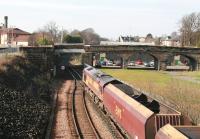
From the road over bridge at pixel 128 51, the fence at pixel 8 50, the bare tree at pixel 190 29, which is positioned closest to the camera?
the fence at pixel 8 50

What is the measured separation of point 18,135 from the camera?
952 inches

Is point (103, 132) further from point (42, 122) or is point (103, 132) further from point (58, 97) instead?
→ point (58, 97)

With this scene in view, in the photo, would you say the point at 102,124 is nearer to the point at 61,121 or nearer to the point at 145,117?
the point at 61,121

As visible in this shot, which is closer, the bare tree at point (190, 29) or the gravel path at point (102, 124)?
the gravel path at point (102, 124)

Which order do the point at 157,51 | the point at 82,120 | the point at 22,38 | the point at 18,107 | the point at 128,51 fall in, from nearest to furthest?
the point at 18,107, the point at 82,120, the point at 128,51, the point at 157,51, the point at 22,38

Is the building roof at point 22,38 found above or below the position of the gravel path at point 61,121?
above

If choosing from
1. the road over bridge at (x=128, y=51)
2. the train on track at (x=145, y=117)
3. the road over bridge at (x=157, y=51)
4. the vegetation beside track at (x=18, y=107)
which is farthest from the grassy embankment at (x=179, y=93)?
the road over bridge at (x=157, y=51)

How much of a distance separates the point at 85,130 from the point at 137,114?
10.7 meters

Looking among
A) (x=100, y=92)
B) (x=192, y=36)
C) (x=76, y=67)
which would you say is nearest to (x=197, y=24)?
(x=192, y=36)

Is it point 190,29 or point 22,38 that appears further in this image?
point 22,38

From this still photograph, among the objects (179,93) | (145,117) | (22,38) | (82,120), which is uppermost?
(22,38)

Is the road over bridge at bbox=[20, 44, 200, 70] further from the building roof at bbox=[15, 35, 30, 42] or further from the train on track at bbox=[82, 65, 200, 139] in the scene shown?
the train on track at bbox=[82, 65, 200, 139]

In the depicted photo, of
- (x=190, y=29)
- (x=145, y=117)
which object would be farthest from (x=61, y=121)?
(x=190, y=29)

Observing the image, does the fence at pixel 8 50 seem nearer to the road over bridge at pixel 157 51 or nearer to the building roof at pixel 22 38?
the road over bridge at pixel 157 51
